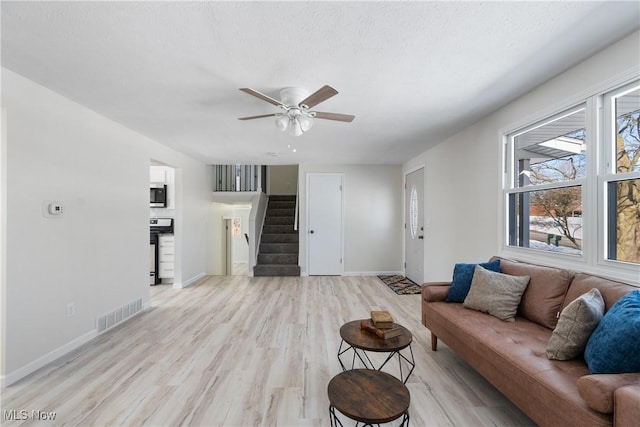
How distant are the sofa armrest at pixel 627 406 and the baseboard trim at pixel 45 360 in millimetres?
3647

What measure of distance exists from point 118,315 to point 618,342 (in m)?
4.29

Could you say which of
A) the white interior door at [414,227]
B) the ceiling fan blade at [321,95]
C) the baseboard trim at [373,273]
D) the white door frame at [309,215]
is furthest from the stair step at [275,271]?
the ceiling fan blade at [321,95]

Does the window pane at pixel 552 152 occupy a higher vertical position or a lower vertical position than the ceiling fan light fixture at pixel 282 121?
lower

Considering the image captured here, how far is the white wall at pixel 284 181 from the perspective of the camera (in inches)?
353

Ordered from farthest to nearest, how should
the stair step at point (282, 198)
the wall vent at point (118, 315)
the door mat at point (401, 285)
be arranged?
the stair step at point (282, 198)
the door mat at point (401, 285)
the wall vent at point (118, 315)

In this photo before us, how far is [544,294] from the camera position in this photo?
2.12 meters

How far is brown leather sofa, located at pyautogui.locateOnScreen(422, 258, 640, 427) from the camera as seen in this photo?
3.89ft

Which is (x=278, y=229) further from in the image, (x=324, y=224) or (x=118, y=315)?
(x=118, y=315)

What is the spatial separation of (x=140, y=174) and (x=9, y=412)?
2.68 m

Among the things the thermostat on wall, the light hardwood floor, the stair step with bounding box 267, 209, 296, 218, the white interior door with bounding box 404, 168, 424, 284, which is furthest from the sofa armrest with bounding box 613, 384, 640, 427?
the stair step with bounding box 267, 209, 296, 218

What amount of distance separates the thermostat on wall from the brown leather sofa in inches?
136

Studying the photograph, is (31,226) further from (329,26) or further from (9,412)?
(329,26)

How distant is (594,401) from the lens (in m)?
1.19

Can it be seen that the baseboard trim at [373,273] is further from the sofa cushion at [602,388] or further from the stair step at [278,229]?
the sofa cushion at [602,388]
